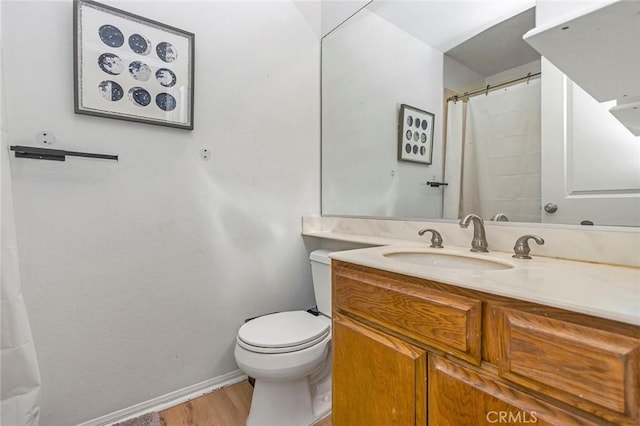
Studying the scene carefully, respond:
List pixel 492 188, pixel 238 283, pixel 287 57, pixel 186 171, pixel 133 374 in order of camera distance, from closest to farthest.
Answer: pixel 492 188, pixel 133 374, pixel 186 171, pixel 238 283, pixel 287 57

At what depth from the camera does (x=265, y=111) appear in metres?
1.63

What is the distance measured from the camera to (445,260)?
1.12m

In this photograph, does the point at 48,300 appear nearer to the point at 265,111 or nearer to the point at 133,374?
the point at 133,374

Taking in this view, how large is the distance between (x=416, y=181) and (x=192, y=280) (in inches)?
48.1

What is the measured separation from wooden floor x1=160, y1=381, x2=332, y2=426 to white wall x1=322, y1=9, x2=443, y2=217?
1098 millimetres

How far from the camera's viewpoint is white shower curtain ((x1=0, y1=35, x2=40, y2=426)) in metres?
0.90

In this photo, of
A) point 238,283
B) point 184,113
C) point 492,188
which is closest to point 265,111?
point 184,113

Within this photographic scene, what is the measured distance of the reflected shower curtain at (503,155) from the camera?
1.07m

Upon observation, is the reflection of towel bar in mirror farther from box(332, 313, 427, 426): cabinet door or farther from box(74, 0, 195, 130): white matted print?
box(332, 313, 427, 426): cabinet door

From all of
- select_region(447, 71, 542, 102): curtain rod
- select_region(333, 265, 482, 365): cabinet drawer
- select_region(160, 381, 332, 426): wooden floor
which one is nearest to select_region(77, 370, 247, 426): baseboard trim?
select_region(160, 381, 332, 426): wooden floor

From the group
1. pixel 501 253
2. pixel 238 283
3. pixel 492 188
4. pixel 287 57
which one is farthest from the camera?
pixel 287 57

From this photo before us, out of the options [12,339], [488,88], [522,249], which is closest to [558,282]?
[522,249]

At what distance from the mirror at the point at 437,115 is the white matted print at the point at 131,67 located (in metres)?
0.85

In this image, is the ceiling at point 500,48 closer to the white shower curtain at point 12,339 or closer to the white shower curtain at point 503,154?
the white shower curtain at point 503,154
